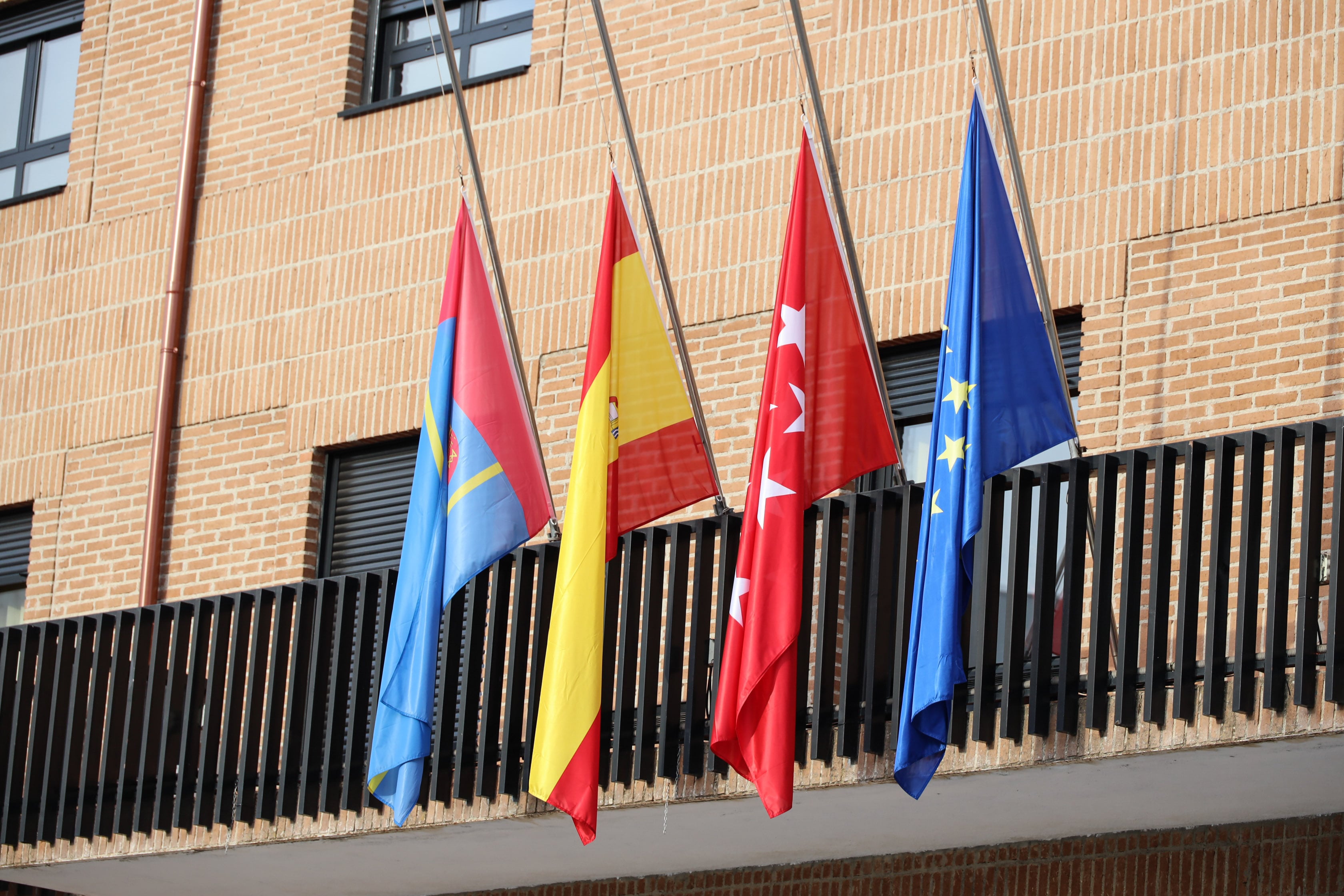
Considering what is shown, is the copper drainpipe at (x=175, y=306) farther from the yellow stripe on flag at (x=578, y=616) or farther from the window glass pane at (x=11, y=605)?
the yellow stripe on flag at (x=578, y=616)

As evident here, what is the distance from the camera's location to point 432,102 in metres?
14.0

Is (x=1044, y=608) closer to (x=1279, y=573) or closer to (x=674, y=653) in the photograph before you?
(x=1279, y=573)

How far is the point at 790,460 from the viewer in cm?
970

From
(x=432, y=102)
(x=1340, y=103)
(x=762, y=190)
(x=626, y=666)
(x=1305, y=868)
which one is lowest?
(x=1305, y=868)

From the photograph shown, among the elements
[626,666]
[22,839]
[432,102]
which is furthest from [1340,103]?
[22,839]

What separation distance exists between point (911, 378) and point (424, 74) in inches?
171

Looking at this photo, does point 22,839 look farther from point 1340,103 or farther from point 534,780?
point 1340,103

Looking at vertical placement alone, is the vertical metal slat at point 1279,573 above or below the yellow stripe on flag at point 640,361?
below

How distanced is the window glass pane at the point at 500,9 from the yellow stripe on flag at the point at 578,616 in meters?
4.40

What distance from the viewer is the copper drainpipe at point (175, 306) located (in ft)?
46.9

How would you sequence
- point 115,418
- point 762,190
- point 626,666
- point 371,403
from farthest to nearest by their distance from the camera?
point 115,418, point 371,403, point 762,190, point 626,666

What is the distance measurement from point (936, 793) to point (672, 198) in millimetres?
4375

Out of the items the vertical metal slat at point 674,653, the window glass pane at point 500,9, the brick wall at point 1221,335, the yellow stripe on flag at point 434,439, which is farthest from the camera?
the window glass pane at point 500,9

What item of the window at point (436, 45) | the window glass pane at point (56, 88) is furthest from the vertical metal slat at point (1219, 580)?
the window glass pane at point (56, 88)
